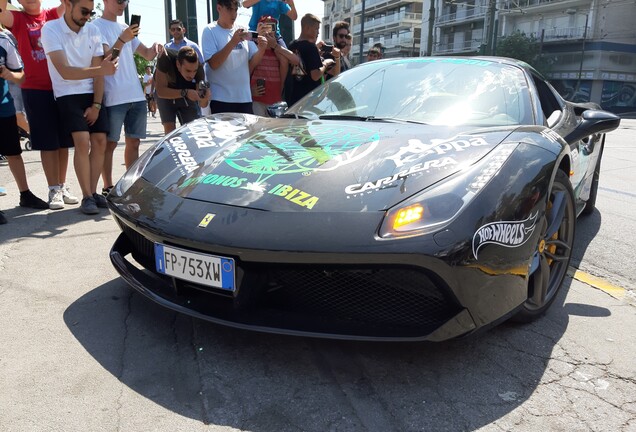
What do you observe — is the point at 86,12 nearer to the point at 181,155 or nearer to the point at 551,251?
the point at 181,155

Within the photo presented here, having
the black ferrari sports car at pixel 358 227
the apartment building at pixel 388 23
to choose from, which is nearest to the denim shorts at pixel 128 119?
the black ferrari sports car at pixel 358 227

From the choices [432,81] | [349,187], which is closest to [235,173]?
[349,187]

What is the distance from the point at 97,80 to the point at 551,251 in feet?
11.4

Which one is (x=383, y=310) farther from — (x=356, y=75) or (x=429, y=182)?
(x=356, y=75)

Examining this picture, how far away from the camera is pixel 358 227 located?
5.85 feet

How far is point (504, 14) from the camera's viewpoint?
4931 cm

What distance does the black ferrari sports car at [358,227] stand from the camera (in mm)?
1778

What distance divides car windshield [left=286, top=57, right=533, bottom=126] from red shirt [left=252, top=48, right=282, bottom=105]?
1.82 m

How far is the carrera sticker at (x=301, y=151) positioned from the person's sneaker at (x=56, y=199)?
247cm

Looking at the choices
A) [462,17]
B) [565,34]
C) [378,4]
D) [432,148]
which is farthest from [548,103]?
[378,4]

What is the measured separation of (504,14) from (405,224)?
53.8 meters

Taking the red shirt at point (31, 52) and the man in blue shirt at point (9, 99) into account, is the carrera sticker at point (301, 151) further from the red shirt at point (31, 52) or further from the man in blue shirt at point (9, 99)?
the man in blue shirt at point (9, 99)

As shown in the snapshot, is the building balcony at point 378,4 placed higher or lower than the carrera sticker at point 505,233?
higher

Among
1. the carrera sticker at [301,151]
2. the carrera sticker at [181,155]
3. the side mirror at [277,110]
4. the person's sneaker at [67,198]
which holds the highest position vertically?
the side mirror at [277,110]
